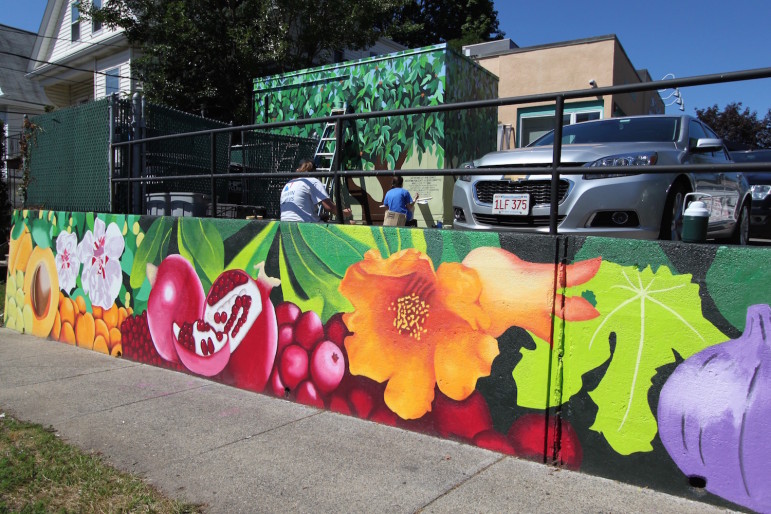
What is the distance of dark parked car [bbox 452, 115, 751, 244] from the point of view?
13.3ft

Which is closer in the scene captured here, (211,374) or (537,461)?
(537,461)

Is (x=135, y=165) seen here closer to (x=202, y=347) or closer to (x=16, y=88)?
(x=202, y=347)

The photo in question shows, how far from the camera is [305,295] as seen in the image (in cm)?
536

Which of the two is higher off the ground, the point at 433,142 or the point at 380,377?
the point at 433,142

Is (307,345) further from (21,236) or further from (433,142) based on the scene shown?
(21,236)

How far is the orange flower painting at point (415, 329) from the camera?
429cm

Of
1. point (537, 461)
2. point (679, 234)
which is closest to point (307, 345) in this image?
point (537, 461)

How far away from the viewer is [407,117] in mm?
8930

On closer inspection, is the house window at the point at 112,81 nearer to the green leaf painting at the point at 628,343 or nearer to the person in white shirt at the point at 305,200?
the person in white shirt at the point at 305,200

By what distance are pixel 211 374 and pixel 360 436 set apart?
89.0 inches

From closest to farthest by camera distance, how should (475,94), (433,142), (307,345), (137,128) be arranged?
(307,345) → (137,128) → (433,142) → (475,94)

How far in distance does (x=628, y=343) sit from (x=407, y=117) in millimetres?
5983

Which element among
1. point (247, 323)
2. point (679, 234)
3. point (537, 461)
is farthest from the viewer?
point (247, 323)

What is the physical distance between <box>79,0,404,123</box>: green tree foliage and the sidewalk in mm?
10129
